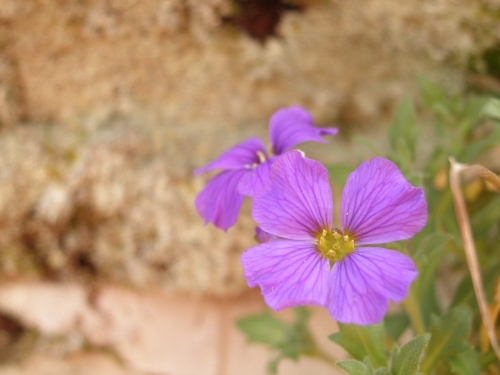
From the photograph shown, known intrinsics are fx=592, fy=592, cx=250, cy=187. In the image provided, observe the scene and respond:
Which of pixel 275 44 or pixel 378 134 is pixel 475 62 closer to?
pixel 378 134

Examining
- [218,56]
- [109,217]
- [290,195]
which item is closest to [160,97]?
[218,56]

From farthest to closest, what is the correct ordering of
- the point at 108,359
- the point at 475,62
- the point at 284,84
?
1. the point at 108,359
2. the point at 284,84
3. the point at 475,62

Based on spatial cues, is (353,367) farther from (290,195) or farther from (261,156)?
(261,156)

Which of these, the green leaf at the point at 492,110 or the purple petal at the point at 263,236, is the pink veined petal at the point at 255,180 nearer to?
the purple petal at the point at 263,236

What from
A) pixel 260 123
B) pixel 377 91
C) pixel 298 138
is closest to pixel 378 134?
pixel 377 91

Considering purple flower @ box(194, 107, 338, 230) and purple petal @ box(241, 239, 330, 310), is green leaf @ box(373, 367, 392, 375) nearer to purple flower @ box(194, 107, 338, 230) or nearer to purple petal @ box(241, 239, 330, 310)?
purple petal @ box(241, 239, 330, 310)

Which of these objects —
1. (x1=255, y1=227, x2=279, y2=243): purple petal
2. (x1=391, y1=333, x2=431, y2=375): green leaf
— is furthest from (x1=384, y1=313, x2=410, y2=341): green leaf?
(x1=255, y1=227, x2=279, y2=243): purple petal
